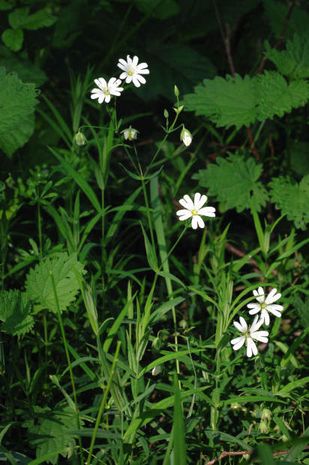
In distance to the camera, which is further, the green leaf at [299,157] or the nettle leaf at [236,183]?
the green leaf at [299,157]

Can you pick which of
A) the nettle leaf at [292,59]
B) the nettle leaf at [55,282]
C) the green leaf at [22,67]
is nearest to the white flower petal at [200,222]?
the nettle leaf at [55,282]

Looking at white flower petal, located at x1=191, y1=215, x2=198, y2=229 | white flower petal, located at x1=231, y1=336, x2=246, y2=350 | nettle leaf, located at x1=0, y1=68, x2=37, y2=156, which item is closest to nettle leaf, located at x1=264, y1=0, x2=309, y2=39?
nettle leaf, located at x1=0, y1=68, x2=37, y2=156

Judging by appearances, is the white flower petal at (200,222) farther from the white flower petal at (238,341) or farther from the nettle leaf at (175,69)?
the nettle leaf at (175,69)

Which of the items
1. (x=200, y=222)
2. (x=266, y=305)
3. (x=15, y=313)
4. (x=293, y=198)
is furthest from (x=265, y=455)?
(x=293, y=198)

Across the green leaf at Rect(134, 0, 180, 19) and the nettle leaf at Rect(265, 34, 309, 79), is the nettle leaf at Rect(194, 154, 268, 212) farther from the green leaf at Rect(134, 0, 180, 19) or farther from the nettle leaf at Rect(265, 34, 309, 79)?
the green leaf at Rect(134, 0, 180, 19)

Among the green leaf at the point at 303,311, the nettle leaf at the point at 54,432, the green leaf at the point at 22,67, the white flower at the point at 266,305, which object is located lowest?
the nettle leaf at the point at 54,432

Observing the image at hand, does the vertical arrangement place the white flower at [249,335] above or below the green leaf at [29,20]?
below
